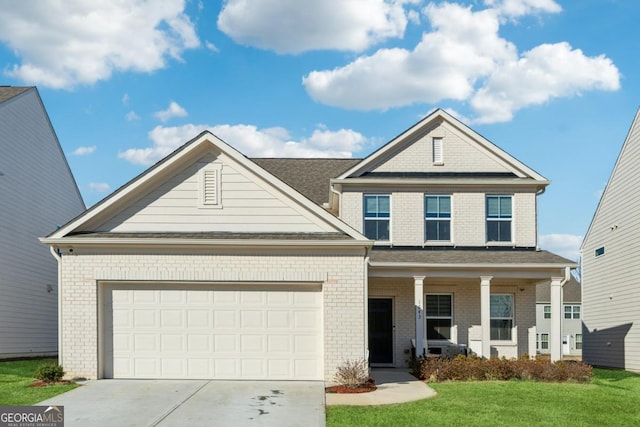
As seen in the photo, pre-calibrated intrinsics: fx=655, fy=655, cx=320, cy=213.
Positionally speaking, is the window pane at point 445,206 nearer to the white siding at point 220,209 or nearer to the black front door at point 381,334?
the black front door at point 381,334

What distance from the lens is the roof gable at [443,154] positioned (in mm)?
21703

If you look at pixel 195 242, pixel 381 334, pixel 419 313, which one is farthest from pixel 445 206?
pixel 195 242

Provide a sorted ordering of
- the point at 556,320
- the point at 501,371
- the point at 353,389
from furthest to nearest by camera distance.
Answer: the point at 556,320 < the point at 501,371 < the point at 353,389

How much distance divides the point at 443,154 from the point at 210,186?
8.96 m

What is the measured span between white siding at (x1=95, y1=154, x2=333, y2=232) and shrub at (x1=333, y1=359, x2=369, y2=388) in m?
3.28

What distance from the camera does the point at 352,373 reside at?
14867 millimetres

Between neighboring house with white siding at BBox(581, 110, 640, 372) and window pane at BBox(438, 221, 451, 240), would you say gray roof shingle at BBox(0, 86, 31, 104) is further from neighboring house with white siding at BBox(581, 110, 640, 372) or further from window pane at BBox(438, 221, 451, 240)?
neighboring house with white siding at BBox(581, 110, 640, 372)

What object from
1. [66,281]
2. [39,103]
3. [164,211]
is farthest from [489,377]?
[39,103]

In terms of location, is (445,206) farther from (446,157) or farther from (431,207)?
(446,157)

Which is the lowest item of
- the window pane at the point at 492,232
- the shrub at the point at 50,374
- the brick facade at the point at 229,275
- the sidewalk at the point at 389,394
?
the sidewalk at the point at 389,394

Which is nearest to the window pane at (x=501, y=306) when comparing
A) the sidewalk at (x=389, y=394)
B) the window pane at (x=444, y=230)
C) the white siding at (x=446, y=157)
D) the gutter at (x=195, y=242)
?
the window pane at (x=444, y=230)

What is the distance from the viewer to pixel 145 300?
16.0m

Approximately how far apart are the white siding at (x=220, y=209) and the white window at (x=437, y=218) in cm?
639

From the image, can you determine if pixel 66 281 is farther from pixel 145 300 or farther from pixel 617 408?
pixel 617 408
